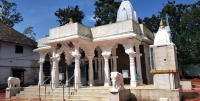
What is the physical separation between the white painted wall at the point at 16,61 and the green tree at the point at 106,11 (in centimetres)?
1378

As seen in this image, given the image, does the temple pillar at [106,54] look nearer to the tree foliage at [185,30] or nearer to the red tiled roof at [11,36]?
the red tiled roof at [11,36]

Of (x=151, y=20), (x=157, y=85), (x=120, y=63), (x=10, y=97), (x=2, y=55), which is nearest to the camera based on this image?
(x=157, y=85)

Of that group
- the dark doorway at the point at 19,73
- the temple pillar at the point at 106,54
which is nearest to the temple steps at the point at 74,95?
the temple pillar at the point at 106,54

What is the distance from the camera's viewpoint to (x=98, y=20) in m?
31.6

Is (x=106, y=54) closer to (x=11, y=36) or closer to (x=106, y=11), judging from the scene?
(x=11, y=36)

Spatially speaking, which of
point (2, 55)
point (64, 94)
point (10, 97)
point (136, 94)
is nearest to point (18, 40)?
point (2, 55)

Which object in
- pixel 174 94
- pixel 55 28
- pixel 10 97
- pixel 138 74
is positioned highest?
pixel 55 28

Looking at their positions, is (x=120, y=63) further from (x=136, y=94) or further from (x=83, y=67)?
(x=136, y=94)

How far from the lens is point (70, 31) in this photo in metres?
12.1

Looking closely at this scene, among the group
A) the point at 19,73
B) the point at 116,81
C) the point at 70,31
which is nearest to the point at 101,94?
the point at 116,81

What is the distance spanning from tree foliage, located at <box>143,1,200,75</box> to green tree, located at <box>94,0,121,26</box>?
8650 mm

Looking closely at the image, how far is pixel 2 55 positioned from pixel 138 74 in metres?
16.1

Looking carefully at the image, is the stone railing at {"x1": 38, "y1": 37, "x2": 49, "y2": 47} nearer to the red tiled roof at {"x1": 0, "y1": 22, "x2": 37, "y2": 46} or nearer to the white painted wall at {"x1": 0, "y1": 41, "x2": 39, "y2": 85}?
the red tiled roof at {"x1": 0, "y1": 22, "x2": 37, "y2": 46}

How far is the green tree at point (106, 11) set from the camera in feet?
99.9
